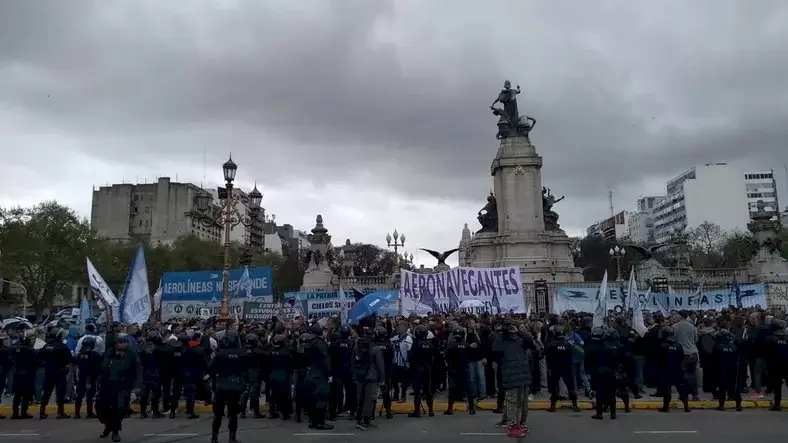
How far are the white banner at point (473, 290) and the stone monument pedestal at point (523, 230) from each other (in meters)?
17.8

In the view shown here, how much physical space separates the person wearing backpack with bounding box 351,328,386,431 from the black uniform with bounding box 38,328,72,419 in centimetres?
642


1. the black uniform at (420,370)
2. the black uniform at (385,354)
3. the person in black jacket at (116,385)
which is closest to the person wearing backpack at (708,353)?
the black uniform at (420,370)

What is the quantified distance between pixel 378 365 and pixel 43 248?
52.0m

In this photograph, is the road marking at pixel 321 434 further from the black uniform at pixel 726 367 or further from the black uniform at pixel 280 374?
the black uniform at pixel 726 367

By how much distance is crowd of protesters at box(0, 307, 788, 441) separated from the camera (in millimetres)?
11336

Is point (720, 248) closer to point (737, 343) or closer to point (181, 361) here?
point (737, 343)

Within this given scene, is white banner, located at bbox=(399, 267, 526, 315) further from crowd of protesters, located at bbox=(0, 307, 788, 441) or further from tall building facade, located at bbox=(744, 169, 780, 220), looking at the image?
tall building facade, located at bbox=(744, 169, 780, 220)

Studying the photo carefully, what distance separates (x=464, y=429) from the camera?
11.3m

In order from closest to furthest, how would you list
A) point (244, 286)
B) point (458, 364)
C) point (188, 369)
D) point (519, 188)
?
1. point (188, 369)
2. point (458, 364)
3. point (244, 286)
4. point (519, 188)

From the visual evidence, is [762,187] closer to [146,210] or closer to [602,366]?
[146,210]

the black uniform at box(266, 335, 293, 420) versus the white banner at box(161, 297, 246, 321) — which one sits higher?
the white banner at box(161, 297, 246, 321)

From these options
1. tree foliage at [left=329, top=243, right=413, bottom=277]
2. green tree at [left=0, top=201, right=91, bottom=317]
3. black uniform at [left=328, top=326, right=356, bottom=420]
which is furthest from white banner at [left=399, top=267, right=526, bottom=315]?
tree foliage at [left=329, top=243, right=413, bottom=277]

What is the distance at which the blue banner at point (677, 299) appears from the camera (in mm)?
26000

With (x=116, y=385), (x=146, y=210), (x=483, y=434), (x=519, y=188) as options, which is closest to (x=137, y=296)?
(x=116, y=385)
